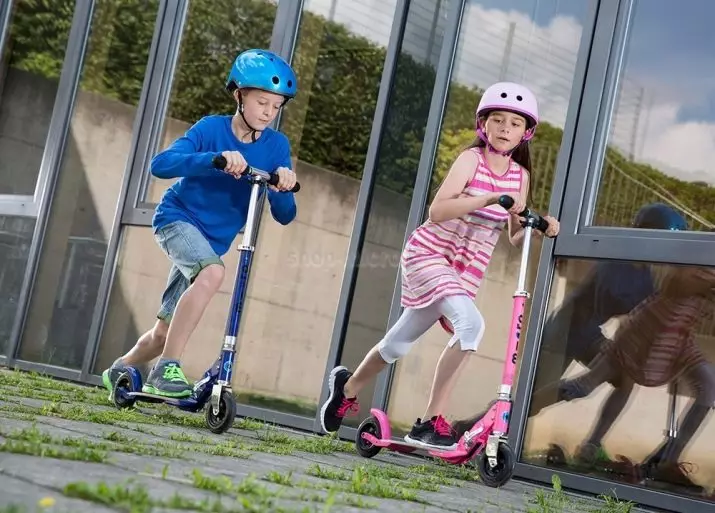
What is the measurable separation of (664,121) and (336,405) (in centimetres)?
180

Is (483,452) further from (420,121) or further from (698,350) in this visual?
(420,121)

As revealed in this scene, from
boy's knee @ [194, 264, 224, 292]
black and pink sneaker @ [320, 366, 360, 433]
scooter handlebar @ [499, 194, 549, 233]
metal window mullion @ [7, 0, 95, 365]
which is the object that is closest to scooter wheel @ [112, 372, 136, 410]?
boy's knee @ [194, 264, 224, 292]

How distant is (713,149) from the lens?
188 inches

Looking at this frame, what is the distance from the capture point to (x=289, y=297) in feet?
20.9

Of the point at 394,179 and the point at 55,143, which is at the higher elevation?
the point at 55,143

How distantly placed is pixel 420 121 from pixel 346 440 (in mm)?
1602

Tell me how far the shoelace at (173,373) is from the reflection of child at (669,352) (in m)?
1.59

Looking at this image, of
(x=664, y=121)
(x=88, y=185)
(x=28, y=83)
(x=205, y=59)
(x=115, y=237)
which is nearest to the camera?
(x=664, y=121)

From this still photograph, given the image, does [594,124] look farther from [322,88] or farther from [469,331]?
[322,88]

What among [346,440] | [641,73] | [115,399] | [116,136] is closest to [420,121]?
[641,73]

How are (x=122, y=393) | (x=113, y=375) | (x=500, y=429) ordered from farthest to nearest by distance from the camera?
(x=113, y=375)
(x=122, y=393)
(x=500, y=429)

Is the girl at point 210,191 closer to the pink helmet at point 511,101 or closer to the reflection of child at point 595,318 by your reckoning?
the pink helmet at point 511,101

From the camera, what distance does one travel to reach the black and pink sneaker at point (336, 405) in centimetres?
500

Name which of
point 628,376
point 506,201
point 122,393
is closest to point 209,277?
point 122,393
